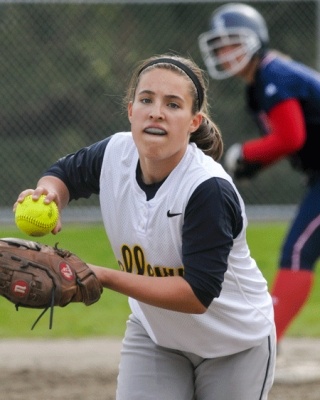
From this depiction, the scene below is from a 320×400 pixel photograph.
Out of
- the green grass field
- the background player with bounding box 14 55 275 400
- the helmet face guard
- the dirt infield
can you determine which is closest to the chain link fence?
the green grass field

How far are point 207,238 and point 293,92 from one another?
2770 millimetres

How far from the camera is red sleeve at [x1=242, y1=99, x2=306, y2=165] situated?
5684 mm

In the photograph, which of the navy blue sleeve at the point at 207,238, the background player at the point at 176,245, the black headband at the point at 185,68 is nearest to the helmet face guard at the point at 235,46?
the background player at the point at 176,245

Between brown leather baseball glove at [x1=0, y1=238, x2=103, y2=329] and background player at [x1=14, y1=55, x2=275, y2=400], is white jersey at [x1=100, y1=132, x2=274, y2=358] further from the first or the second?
brown leather baseball glove at [x1=0, y1=238, x2=103, y2=329]

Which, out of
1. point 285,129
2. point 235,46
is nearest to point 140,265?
point 285,129

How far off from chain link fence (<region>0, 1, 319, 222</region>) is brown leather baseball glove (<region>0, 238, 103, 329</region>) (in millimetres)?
7525

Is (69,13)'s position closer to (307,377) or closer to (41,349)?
(41,349)

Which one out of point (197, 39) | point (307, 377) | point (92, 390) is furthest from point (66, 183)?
point (197, 39)

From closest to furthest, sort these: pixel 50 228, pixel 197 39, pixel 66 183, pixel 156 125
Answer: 1. pixel 156 125
2. pixel 50 228
3. pixel 66 183
4. pixel 197 39

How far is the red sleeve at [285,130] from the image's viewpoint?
568cm

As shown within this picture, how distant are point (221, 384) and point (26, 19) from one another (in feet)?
25.8

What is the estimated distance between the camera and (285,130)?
18.7ft

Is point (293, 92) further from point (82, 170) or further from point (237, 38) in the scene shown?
point (82, 170)

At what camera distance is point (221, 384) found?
346 cm
